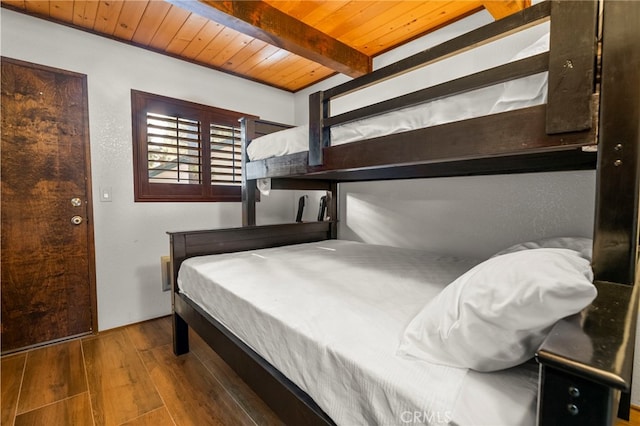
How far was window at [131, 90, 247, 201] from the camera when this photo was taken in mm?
2307

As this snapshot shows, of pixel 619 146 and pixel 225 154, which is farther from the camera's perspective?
pixel 225 154

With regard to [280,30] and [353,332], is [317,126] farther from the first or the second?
[353,332]

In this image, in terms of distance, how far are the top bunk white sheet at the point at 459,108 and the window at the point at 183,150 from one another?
147cm

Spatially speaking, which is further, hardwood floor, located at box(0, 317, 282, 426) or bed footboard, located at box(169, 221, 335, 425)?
hardwood floor, located at box(0, 317, 282, 426)

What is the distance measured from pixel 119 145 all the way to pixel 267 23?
1429mm

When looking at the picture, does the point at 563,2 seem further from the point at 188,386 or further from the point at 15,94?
the point at 15,94

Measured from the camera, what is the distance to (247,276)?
53.8 inches

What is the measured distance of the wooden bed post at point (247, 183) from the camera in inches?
84.3

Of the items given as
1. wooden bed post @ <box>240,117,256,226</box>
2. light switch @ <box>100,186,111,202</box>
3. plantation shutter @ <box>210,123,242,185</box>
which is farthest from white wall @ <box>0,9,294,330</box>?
wooden bed post @ <box>240,117,256,226</box>

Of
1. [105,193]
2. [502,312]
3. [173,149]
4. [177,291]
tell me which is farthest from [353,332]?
[173,149]

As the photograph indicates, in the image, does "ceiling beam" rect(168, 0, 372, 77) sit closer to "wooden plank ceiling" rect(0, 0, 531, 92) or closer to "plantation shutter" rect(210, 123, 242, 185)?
"wooden plank ceiling" rect(0, 0, 531, 92)

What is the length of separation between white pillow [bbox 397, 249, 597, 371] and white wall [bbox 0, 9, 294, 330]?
7.53ft

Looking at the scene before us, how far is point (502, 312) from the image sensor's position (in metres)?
0.54

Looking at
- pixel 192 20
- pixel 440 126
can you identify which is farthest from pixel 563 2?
pixel 192 20
